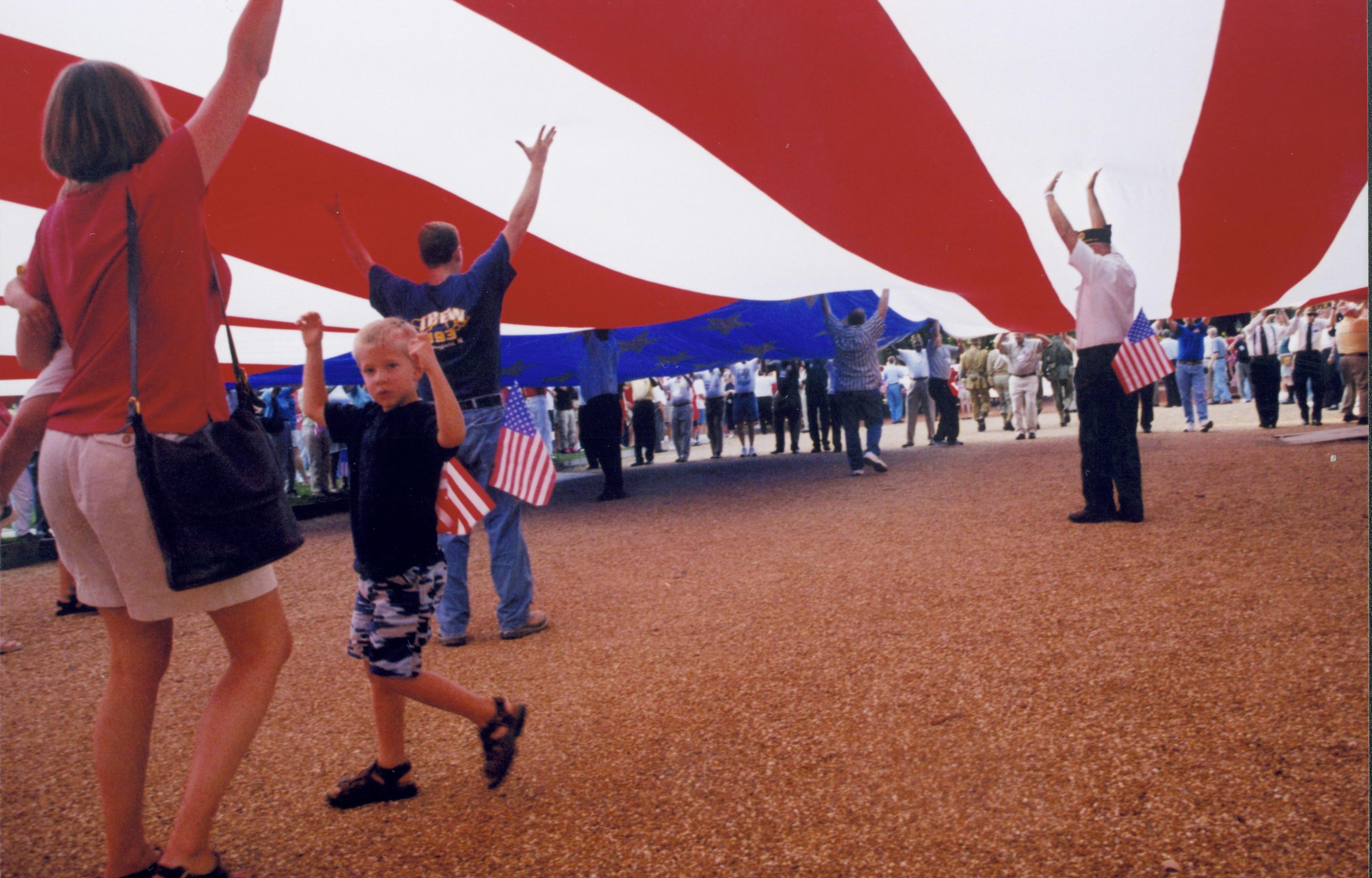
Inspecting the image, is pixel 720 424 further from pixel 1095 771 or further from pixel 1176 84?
pixel 1095 771

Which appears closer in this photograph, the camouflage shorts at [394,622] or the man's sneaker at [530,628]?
the camouflage shorts at [394,622]

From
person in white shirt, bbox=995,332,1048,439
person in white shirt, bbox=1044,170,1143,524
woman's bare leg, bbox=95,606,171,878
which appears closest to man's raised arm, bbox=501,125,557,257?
woman's bare leg, bbox=95,606,171,878

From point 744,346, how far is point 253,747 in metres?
6.43

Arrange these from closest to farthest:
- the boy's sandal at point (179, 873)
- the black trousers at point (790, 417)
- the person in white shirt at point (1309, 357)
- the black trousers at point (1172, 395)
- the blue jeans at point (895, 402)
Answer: the boy's sandal at point (179, 873) < the person in white shirt at point (1309, 357) < the black trousers at point (790, 417) < the black trousers at point (1172, 395) < the blue jeans at point (895, 402)

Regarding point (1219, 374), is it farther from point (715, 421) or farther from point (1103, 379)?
point (1103, 379)

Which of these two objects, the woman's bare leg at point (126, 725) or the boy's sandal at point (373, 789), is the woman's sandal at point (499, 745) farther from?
the woman's bare leg at point (126, 725)

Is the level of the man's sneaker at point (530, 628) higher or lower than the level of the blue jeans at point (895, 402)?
lower

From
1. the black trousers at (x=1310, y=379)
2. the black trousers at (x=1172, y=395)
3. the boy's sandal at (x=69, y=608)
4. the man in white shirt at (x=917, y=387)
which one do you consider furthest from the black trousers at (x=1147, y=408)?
the boy's sandal at (x=69, y=608)

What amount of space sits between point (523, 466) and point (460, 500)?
15.3 inches

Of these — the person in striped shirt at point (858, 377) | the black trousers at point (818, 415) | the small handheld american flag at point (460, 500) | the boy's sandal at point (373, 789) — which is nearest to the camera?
the boy's sandal at point (373, 789)

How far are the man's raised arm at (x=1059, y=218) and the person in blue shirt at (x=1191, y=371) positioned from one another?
6446mm

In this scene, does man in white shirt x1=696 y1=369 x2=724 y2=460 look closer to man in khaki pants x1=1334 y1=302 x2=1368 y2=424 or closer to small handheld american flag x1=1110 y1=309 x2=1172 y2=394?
man in khaki pants x1=1334 y1=302 x2=1368 y2=424

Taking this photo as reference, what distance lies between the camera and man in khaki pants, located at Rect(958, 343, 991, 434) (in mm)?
11727

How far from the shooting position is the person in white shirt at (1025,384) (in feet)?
30.8
